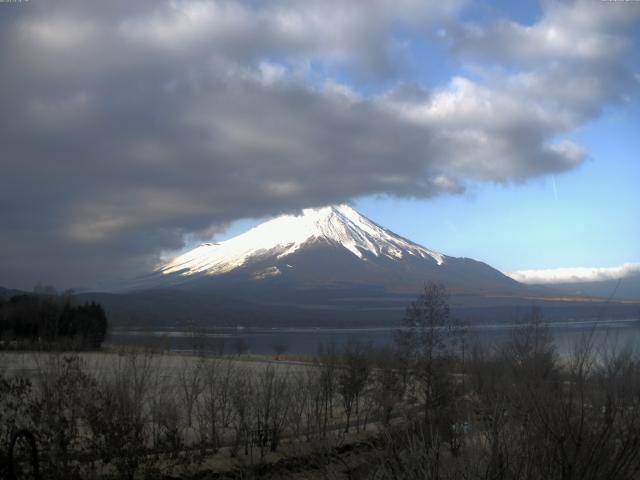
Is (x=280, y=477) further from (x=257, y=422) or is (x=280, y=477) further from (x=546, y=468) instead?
(x=546, y=468)

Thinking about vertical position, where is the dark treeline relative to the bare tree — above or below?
above

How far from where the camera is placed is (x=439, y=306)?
26.7m

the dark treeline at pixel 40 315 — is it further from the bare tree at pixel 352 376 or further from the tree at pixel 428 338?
the tree at pixel 428 338

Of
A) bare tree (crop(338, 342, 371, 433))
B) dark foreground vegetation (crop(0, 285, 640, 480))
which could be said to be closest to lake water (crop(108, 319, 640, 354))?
dark foreground vegetation (crop(0, 285, 640, 480))

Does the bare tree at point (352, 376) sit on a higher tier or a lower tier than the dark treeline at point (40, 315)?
lower

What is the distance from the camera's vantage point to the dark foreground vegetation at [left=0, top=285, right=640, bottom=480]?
6000 mm

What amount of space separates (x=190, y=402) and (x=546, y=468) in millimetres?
16114

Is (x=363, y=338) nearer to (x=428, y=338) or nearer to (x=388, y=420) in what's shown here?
(x=428, y=338)

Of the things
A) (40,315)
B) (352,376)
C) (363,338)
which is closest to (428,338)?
(352,376)

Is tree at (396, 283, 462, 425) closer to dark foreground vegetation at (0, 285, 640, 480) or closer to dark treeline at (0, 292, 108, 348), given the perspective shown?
dark foreground vegetation at (0, 285, 640, 480)

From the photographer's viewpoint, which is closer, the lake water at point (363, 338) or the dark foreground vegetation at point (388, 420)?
the dark foreground vegetation at point (388, 420)

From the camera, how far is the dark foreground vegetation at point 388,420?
19.7ft

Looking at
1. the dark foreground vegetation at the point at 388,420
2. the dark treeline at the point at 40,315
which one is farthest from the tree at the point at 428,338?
the dark treeline at the point at 40,315

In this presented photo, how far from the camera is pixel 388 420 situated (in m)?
15.4
